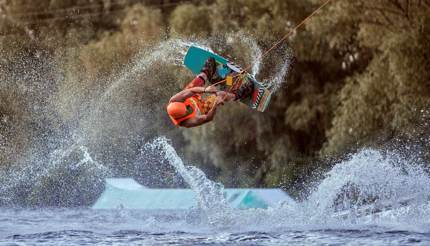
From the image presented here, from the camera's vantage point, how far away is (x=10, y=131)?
1897 centimetres

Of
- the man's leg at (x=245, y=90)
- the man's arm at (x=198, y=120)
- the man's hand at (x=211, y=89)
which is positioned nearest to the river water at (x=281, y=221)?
the man's arm at (x=198, y=120)

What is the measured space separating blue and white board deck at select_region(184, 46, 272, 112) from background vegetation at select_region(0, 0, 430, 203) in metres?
4.96

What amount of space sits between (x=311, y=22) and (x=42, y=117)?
616 cm

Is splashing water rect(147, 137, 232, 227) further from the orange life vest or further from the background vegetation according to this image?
the background vegetation

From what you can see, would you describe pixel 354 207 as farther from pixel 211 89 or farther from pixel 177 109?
pixel 177 109

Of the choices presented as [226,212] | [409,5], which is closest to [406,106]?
[409,5]

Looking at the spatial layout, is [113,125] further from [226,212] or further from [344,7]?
[226,212]

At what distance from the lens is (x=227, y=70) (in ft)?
34.5

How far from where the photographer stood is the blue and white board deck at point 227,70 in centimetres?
1051

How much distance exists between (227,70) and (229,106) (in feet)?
23.9

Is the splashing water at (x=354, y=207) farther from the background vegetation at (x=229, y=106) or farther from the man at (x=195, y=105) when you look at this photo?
the background vegetation at (x=229, y=106)

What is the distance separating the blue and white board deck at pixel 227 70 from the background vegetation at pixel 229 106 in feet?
16.3

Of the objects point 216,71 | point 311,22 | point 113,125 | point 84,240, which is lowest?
point 84,240

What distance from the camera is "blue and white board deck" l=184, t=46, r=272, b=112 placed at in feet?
34.5
